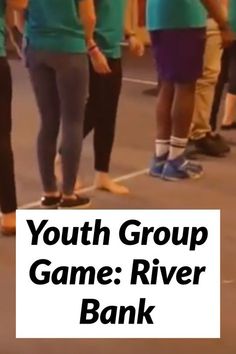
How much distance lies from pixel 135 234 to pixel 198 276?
0.18 meters

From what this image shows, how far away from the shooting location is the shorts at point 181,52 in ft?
10.6

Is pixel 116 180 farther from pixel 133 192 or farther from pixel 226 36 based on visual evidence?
pixel 226 36

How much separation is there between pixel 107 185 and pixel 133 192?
0.09 metres

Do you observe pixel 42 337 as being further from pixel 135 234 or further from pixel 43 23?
pixel 43 23

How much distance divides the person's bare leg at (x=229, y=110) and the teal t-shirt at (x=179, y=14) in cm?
90

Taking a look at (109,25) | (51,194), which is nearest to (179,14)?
(109,25)

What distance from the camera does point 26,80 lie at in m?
5.25

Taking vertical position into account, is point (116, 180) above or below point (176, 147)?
below

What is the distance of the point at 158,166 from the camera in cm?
349

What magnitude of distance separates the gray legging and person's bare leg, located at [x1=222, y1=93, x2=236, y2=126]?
129cm

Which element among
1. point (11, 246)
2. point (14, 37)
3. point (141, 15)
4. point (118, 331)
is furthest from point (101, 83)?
point (141, 15)

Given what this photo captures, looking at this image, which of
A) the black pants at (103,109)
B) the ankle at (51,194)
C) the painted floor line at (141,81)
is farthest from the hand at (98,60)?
the painted floor line at (141,81)

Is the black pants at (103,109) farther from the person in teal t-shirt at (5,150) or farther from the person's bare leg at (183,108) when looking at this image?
the person in teal t-shirt at (5,150)

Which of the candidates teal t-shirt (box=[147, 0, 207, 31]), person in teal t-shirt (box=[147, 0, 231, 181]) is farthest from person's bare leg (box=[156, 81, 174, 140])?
teal t-shirt (box=[147, 0, 207, 31])
